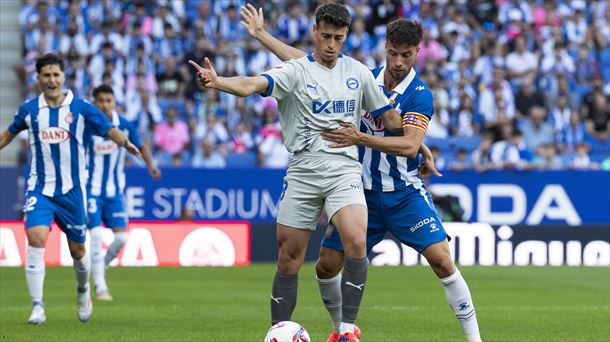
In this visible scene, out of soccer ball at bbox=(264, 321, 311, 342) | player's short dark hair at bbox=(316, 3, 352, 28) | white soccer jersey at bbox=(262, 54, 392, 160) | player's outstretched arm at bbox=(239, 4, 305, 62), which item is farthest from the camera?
player's outstretched arm at bbox=(239, 4, 305, 62)

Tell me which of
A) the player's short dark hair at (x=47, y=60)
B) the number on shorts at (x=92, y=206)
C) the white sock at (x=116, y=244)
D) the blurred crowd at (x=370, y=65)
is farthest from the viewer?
the blurred crowd at (x=370, y=65)

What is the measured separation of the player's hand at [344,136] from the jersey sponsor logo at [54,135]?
12.2 ft

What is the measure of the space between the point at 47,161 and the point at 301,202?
358cm

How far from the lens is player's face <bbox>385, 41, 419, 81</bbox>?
9.07 meters

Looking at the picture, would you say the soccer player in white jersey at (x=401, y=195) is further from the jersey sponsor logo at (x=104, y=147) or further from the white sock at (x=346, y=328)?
the jersey sponsor logo at (x=104, y=147)

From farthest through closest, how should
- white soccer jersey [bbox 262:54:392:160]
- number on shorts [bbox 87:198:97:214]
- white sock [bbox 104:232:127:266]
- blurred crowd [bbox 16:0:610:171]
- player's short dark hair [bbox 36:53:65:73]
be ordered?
1. blurred crowd [bbox 16:0:610:171]
2. white sock [bbox 104:232:127:266]
3. number on shorts [bbox 87:198:97:214]
4. player's short dark hair [bbox 36:53:65:73]
5. white soccer jersey [bbox 262:54:392:160]

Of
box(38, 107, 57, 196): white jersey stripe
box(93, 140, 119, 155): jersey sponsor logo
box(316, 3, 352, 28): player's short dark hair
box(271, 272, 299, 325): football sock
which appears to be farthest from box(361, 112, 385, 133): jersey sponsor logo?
box(93, 140, 119, 155): jersey sponsor logo

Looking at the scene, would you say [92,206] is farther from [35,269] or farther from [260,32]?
[260,32]

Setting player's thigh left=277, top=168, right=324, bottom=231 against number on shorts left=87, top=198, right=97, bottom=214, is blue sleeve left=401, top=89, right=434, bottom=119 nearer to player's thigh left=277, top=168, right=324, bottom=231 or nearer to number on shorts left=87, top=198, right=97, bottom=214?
player's thigh left=277, top=168, right=324, bottom=231

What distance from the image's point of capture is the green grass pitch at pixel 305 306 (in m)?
11.2

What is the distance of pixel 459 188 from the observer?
22.2 meters

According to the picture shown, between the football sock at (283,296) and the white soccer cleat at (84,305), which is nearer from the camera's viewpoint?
the football sock at (283,296)

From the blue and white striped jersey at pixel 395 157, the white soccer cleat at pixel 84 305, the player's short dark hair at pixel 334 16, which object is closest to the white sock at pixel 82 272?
the white soccer cleat at pixel 84 305

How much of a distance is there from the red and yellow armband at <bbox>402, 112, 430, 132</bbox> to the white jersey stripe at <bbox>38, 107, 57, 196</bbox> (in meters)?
3.93
